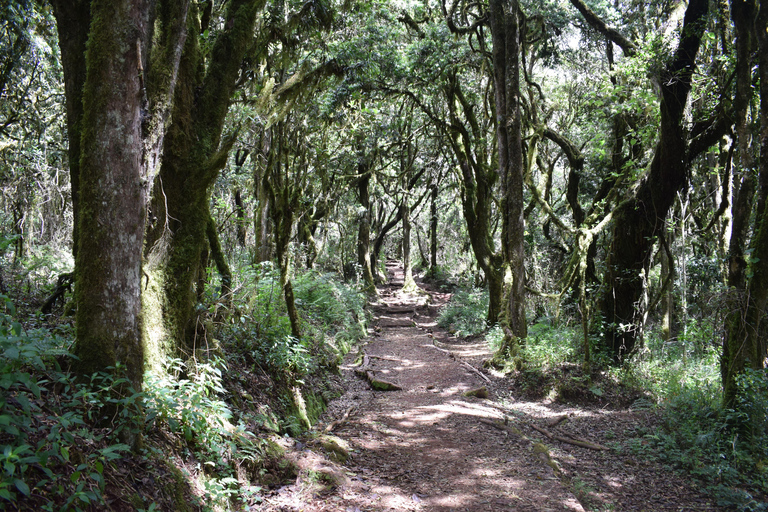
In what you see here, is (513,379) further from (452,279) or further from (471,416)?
(452,279)

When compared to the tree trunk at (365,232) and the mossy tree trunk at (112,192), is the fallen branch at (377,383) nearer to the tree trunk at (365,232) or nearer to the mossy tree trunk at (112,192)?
the mossy tree trunk at (112,192)

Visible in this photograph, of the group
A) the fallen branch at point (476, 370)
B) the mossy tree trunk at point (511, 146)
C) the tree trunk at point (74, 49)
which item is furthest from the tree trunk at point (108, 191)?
the mossy tree trunk at point (511, 146)

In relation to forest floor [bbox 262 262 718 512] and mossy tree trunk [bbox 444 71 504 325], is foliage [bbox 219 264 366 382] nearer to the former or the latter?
forest floor [bbox 262 262 718 512]

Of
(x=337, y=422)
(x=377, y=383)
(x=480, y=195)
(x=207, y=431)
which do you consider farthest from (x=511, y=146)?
(x=207, y=431)

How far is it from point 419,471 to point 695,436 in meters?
3.63

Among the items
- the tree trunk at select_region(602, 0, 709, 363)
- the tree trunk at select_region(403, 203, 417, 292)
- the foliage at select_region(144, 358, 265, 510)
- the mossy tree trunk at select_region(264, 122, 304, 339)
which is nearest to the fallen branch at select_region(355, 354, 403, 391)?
the mossy tree trunk at select_region(264, 122, 304, 339)

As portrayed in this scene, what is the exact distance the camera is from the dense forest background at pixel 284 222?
10.6 ft

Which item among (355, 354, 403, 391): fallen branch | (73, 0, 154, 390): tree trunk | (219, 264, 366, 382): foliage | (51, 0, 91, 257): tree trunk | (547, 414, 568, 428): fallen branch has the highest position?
(51, 0, 91, 257): tree trunk

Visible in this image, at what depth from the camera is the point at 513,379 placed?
30.1ft

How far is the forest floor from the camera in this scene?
4500 mm

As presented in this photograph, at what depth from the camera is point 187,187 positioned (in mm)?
4508

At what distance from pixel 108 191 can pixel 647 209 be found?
8957 millimetres

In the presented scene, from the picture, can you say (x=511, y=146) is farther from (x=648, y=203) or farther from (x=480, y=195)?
(x=480, y=195)

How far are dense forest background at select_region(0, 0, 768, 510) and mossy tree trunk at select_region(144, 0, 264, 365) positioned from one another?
23 millimetres
